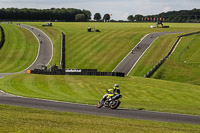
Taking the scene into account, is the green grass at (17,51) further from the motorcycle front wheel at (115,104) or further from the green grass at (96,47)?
the motorcycle front wheel at (115,104)

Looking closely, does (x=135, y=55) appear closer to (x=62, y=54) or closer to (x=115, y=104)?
(x=62, y=54)

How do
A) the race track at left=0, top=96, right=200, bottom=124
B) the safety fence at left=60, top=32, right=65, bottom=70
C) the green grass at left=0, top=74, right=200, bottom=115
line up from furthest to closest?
the safety fence at left=60, top=32, right=65, bottom=70 → the green grass at left=0, top=74, right=200, bottom=115 → the race track at left=0, top=96, right=200, bottom=124

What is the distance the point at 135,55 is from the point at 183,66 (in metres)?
15.3

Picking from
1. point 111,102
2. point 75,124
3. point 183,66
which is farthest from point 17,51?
point 75,124

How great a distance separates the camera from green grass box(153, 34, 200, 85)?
7206cm

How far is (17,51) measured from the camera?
9781 centimetres

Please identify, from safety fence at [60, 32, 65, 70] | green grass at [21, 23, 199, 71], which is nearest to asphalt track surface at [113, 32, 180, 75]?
green grass at [21, 23, 199, 71]

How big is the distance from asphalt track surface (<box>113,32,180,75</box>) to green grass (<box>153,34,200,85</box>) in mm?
7883

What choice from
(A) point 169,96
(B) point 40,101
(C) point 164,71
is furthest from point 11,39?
(B) point 40,101

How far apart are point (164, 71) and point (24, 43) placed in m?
50.1

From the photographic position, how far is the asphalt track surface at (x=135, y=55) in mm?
78938

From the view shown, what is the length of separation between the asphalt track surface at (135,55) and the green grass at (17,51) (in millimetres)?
24211

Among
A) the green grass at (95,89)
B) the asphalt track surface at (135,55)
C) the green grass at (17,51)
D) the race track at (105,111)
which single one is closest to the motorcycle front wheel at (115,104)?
the race track at (105,111)

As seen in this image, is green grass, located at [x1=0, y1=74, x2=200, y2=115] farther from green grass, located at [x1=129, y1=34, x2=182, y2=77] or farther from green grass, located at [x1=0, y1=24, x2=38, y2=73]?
green grass, located at [x1=0, y1=24, x2=38, y2=73]
